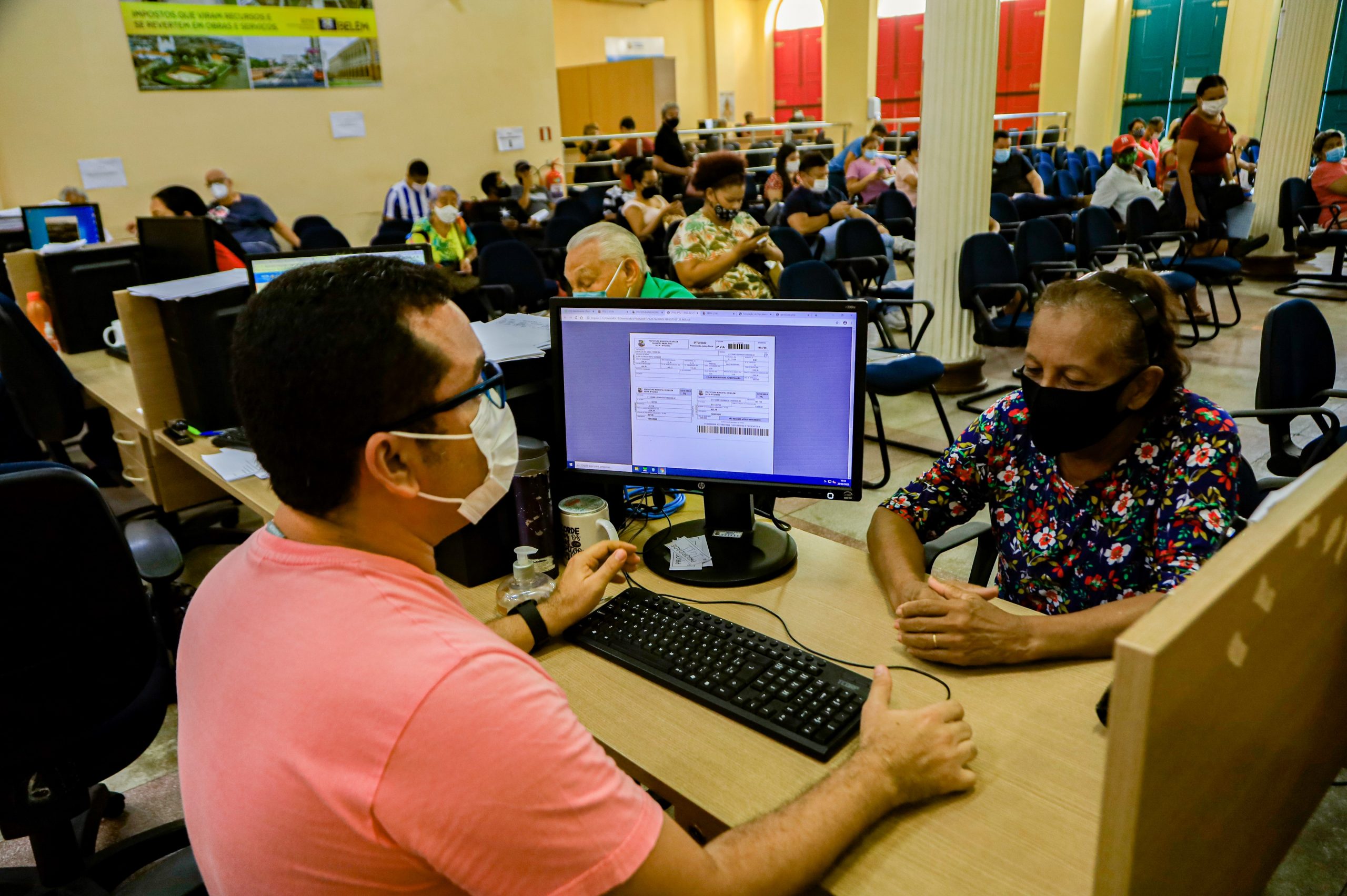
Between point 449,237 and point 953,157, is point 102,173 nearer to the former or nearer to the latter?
point 449,237

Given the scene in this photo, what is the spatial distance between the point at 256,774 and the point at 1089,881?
755 mm

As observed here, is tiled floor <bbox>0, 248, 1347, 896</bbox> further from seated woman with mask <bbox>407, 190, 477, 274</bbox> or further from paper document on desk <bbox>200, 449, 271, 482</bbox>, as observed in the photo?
seated woman with mask <bbox>407, 190, 477, 274</bbox>

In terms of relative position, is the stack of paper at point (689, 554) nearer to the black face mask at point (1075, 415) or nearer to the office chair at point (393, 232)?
the black face mask at point (1075, 415)

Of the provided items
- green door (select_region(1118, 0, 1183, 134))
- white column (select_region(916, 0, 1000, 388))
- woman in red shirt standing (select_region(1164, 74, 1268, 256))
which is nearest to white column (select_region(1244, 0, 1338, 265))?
woman in red shirt standing (select_region(1164, 74, 1268, 256))

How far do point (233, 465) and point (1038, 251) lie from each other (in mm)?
4696

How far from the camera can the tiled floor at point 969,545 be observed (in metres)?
1.77

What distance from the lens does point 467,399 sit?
34.6 inches

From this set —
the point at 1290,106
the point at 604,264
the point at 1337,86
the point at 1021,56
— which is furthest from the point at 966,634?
the point at 1021,56

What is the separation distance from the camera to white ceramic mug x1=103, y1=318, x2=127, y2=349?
3533 millimetres

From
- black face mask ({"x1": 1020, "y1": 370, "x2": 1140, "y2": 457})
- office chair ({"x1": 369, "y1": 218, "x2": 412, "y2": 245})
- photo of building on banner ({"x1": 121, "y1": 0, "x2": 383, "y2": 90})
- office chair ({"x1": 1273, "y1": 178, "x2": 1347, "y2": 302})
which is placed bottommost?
office chair ({"x1": 1273, "y1": 178, "x2": 1347, "y2": 302})

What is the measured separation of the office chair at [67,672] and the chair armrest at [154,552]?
0.69 feet

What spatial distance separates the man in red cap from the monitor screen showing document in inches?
242

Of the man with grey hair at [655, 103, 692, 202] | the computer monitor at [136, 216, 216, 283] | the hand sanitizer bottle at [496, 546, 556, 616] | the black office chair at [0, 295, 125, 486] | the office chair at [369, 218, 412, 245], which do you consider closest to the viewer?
the hand sanitizer bottle at [496, 546, 556, 616]

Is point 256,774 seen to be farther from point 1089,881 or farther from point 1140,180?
point 1140,180
